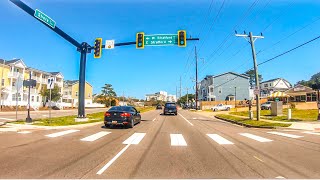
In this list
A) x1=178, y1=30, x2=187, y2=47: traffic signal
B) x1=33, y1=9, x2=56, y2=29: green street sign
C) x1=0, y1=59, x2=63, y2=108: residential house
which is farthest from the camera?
x1=0, y1=59, x2=63, y2=108: residential house

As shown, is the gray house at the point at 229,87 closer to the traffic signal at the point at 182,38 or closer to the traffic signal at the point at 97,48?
the traffic signal at the point at 182,38

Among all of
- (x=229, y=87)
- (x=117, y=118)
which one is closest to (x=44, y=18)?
(x=117, y=118)

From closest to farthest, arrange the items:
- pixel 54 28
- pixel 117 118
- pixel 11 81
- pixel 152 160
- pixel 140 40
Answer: pixel 152 160
pixel 117 118
pixel 54 28
pixel 140 40
pixel 11 81

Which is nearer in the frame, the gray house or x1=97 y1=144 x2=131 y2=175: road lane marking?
x1=97 y1=144 x2=131 y2=175: road lane marking

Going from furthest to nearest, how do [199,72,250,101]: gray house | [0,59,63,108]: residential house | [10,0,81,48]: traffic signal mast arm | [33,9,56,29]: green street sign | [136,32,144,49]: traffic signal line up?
1. [199,72,250,101]: gray house
2. [0,59,63,108]: residential house
3. [136,32,144,49]: traffic signal
4. [33,9,56,29]: green street sign
5. [10,0,81,48]: traffic signal mast arm

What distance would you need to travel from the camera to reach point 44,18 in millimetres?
18016

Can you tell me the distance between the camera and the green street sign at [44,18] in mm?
17205

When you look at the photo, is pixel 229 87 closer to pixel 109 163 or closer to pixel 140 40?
pixel 140 40

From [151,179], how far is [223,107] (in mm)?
59769

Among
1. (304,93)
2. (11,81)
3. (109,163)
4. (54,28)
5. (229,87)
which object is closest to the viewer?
(109,163)

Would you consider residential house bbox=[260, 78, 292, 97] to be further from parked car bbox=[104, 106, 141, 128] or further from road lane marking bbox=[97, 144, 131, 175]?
road lane marking bbox=[97, 144, 131, 175]

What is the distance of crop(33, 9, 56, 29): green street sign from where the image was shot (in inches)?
677

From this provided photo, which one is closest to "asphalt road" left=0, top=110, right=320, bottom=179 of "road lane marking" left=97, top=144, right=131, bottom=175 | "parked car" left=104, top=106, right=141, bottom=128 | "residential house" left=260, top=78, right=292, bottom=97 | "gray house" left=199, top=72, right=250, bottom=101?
"road lane marking" left=97, top=144, right=131, bottom=175

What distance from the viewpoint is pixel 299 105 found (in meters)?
50.8
